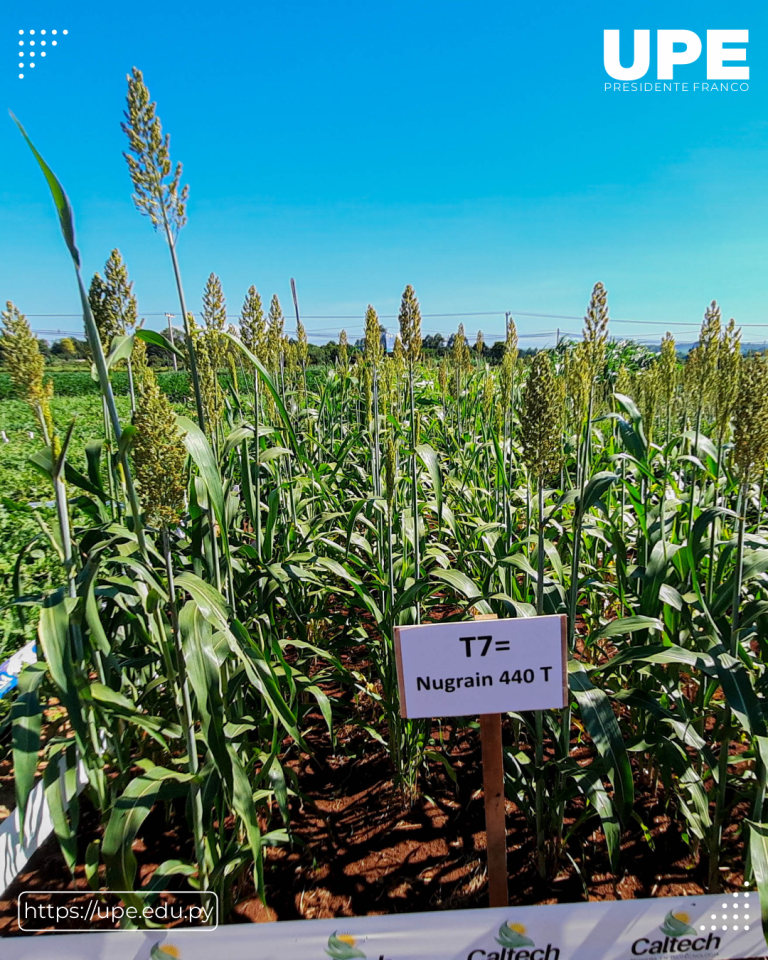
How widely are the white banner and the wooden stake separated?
0.13m

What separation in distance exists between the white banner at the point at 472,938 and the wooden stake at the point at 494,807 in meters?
0.13

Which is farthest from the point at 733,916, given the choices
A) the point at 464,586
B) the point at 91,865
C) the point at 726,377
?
the point at 91,865

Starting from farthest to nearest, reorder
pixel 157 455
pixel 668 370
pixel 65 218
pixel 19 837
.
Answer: pixel 668 370 → pixel 19 837 → pixel 157 455 → pixel 65 218

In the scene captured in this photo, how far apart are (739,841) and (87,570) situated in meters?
2.25

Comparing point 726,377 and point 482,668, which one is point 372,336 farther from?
point 482,668

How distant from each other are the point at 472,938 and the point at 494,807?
31cm

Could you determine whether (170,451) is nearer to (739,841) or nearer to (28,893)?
(28,893)

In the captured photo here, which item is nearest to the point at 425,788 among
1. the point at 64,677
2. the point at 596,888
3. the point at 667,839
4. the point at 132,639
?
the point at 596,888

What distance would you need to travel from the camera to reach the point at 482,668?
1453mm

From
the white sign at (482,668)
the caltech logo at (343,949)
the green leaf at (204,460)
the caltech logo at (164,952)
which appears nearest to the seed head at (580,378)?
the white sign at (482,668)

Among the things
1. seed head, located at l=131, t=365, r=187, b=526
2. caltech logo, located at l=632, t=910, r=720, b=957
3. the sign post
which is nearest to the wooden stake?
the sign post

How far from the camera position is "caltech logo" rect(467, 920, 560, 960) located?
56.2 inches

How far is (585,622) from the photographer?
262 centimetres

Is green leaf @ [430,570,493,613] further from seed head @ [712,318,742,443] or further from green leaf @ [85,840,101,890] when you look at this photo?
green leaf @ [85,840,101,890]
